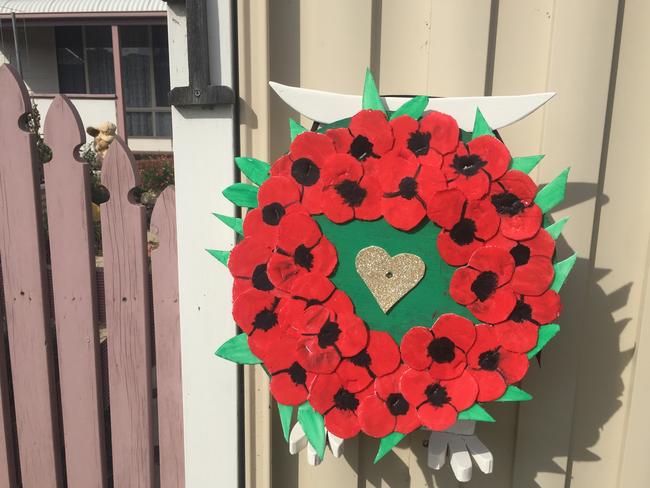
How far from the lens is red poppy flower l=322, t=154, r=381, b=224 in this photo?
962 millimetres

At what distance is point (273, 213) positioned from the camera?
3.25ft

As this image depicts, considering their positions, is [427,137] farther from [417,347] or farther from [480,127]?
[417,347]

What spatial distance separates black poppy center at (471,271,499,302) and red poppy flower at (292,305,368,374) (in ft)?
0.72

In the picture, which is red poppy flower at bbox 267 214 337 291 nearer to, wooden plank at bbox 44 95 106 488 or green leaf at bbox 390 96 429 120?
green leaf at bbox 390 96 429 120

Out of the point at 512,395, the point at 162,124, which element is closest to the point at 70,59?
the point at 162,124

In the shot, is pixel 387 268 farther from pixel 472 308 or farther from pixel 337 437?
pixel 337 437

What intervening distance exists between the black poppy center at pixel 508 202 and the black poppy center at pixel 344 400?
448 millimetres

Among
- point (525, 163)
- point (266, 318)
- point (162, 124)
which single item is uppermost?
point (162, 124)

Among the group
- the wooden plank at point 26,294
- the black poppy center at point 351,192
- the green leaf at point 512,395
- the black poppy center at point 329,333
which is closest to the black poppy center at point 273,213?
the black poppy center at point 351,192

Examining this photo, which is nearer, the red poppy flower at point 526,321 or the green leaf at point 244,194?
the red poppy flower at point 526,321

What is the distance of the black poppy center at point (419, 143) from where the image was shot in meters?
0.95

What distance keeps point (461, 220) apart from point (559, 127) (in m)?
0.41

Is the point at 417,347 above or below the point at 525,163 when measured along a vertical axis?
below

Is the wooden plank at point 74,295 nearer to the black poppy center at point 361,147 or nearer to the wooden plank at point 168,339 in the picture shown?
the wooden plank at point 168,339
